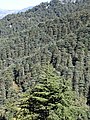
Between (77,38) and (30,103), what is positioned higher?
(77,38)

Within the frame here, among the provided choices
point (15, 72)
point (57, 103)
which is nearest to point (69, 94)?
point (57, 103)

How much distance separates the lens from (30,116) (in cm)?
1133

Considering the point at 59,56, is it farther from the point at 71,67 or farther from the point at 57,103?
the point at 57,103

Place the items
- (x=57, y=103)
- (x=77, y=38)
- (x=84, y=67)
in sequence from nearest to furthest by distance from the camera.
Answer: (x=57, y=103)
(x=84, y=67)
(x=77, y=38)

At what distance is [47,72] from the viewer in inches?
465

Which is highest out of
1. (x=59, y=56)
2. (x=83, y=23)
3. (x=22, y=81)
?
(x=83, y=23)

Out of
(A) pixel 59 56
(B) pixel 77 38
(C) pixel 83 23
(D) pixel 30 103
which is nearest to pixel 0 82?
(A) pixel 59 56

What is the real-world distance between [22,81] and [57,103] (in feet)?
253

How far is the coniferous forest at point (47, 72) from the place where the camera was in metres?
11.1

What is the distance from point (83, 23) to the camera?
4628 inches

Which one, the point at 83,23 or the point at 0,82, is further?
the point at 83,23

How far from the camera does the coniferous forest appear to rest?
11.1 m

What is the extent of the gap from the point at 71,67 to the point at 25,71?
1647 cm

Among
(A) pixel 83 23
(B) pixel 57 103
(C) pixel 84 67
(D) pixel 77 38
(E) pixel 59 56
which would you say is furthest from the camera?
(A) pixel 83 23
